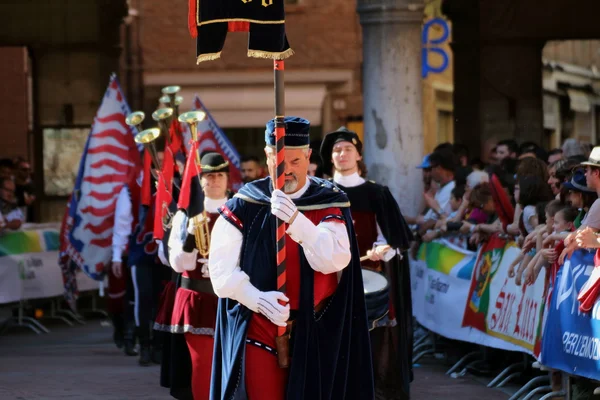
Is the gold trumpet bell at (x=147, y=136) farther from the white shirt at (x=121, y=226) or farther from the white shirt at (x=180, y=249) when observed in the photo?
the white shirt at (x=121, y=226)

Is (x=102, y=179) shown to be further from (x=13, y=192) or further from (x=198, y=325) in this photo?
(x=198, y=325)

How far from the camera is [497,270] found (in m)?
11.5

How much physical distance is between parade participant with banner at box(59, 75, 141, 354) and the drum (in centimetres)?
513

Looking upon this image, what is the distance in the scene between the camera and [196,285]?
9.72m

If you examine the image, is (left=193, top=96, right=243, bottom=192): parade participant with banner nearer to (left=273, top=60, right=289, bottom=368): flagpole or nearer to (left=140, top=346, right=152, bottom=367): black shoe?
(left=140, top=346, right=152, bottom=367): black shoe

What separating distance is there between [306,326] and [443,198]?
726cm

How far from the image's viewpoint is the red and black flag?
7.31 meters

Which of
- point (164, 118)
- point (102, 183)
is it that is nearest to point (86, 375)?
point (164, 118)

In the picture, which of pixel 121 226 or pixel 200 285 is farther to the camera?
pixel 121 226

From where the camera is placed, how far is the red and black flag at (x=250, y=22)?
731 centimetres

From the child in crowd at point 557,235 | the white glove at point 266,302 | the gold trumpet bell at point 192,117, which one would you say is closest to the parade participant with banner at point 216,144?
the gold trumpet bell at point 192,117

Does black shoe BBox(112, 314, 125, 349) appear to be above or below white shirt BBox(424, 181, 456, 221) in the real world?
below

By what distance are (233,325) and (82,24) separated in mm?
16160

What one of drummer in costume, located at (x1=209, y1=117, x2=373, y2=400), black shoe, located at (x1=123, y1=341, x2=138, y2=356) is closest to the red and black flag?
drummer in costume, located at (x1=209, y1=117, x2=373, y2=400)
